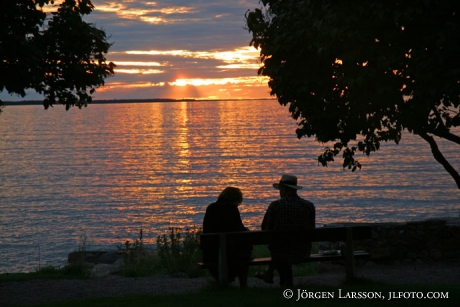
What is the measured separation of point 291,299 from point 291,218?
4.53 feet

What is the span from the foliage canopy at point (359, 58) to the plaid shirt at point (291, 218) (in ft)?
5.65

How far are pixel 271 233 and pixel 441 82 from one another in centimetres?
329

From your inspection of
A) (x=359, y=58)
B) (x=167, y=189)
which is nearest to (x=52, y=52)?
Result: (x=359, y=58)

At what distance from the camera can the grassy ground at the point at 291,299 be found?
8.21 m

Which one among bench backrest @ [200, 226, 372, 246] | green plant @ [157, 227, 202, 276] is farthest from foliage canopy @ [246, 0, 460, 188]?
green plant @ [157, 227, 202, 276]

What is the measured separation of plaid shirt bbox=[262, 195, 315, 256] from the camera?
941 centimetres

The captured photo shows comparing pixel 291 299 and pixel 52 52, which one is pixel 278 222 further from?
pixel 52 52

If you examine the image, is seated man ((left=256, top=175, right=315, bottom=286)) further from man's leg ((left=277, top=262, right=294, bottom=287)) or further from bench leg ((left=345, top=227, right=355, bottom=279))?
bench leg ((left=345, top=227, right=355, bottom=279))

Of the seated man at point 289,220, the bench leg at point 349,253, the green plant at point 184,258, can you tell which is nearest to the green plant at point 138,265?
the green plant at point 184,258

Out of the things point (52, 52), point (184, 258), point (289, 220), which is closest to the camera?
point (289, 220)

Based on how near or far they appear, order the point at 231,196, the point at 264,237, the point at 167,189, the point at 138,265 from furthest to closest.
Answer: the point at 167,189 → the point at 138,265 → the point at 231,196 → the point at 264,237

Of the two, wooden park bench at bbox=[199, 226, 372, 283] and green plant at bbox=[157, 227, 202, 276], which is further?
green plant at bbox=[157, 227, 202, 276]

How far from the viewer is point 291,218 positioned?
9.41 meters

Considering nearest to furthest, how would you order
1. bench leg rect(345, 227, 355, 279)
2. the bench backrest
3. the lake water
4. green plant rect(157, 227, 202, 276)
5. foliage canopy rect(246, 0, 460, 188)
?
foliage canopy rect(246, 0, 460, 188), the bench backrest, bench leg rect(345, 227, 355, 279), green plant rect(157, 227, 202, 276), the lake water
